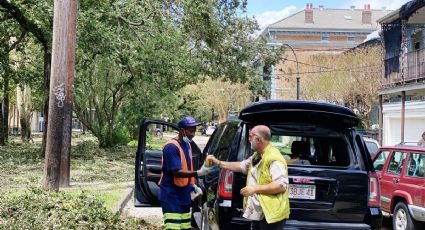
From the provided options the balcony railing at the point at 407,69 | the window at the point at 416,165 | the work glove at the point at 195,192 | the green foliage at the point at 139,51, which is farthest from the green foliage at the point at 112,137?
the work glove at the point at 195,192

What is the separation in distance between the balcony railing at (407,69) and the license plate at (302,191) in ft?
53.9

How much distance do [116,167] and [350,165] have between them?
44.5 feet

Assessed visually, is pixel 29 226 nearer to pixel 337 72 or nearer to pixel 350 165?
pixel 350 165

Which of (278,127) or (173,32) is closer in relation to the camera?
(278,127)

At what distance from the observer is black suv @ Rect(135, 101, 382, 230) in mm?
5664

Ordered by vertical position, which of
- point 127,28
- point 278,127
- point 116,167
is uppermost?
point 127,28

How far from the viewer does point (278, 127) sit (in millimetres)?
6121

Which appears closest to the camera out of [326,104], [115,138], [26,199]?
[326,104]

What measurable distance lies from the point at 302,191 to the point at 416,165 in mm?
3602

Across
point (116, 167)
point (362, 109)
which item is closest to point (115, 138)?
point (116, 167)

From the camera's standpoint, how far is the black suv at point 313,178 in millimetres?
5664

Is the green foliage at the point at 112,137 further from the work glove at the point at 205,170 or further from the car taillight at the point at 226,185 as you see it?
the car taillight at the point at 226,185

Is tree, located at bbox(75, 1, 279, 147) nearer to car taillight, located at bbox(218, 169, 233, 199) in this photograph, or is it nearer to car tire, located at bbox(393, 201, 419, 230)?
car tire, located at bbox(393, 201, 419, 230)

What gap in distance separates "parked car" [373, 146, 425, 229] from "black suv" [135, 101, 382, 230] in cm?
256
